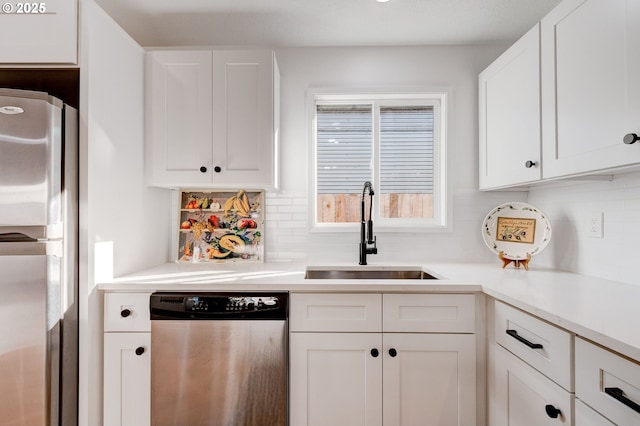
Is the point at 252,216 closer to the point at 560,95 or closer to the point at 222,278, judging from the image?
the point at 222,278

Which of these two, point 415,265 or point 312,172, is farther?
point 312,172

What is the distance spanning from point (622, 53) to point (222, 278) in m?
1.87

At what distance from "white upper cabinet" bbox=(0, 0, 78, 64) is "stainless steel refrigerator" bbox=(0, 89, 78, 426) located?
10.5 inches

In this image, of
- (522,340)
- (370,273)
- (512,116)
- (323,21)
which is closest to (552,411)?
(522,340)

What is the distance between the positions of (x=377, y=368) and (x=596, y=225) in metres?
1.32

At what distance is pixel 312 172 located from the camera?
92.5 inches

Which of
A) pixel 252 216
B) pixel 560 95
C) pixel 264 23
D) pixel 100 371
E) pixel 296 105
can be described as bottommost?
pixel 100 371

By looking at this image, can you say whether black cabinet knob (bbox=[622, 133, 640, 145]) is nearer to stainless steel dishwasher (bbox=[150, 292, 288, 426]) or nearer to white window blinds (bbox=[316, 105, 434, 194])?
white window blinds (bbox=[316, 105, 434, 194])

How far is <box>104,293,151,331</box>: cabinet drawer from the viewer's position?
161 cm

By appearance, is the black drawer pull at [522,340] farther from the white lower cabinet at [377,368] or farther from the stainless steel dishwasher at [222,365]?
the stainless steel dishwasher at [222,365]

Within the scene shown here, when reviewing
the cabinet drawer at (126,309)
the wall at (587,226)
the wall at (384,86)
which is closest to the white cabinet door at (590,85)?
the wall at (587,226)

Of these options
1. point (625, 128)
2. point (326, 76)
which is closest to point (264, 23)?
point (326, 76)

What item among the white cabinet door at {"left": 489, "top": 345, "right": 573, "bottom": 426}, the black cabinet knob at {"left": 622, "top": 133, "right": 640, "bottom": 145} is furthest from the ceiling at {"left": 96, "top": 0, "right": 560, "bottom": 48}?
the white cabinet door at {"left": 489, "top": 345, "right": 573, "bottom": 426}

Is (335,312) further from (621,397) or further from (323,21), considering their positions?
(323,21)
